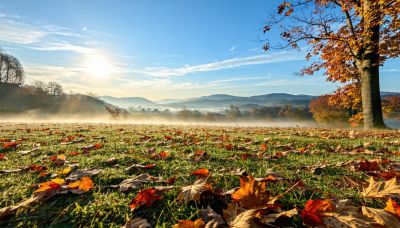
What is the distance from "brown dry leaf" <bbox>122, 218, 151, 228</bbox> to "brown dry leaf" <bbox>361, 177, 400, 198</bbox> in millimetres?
1443

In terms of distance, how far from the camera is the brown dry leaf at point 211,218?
1232 mm

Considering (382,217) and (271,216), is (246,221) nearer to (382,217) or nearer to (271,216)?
(271,216)

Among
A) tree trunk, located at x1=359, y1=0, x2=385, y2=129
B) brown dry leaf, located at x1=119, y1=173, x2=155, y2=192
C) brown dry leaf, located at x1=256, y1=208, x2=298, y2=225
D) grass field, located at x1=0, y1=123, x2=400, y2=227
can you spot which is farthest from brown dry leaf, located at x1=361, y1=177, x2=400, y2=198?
tree trunk, located at x1=359, y1=0, x2=385, y2=129

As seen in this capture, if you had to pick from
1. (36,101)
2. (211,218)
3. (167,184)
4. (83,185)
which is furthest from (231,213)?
(36,101)

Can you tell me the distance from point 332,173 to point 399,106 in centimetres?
4484

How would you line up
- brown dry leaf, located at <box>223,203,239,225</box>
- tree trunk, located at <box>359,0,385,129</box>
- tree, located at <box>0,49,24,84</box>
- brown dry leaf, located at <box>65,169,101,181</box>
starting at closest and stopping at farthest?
brown dry leaf, located at <box>223,203,239,225</box>
brown dry leaf, located at <box>65,169,101,181</box>
tree trunk, located at <box>359,0,385,129</box>
tree, located at <box>0,49,24,84</box>

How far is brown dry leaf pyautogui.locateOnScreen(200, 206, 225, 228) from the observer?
123 centimetres

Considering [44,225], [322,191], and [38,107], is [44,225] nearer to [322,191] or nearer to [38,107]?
[322,191]

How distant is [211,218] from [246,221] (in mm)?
247

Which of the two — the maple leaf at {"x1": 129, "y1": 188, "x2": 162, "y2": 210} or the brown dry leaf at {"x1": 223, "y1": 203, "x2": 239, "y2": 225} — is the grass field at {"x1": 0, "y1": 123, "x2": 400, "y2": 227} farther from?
the brown dry leaf at {"x1": 223, "y1": 203, "x2": 239, "y2": 225}

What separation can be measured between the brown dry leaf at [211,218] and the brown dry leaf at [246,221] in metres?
0.09

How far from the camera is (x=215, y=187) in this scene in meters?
1.76

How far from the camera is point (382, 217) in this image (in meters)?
1.18

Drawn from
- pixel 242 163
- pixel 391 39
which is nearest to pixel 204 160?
pixel 242 163
